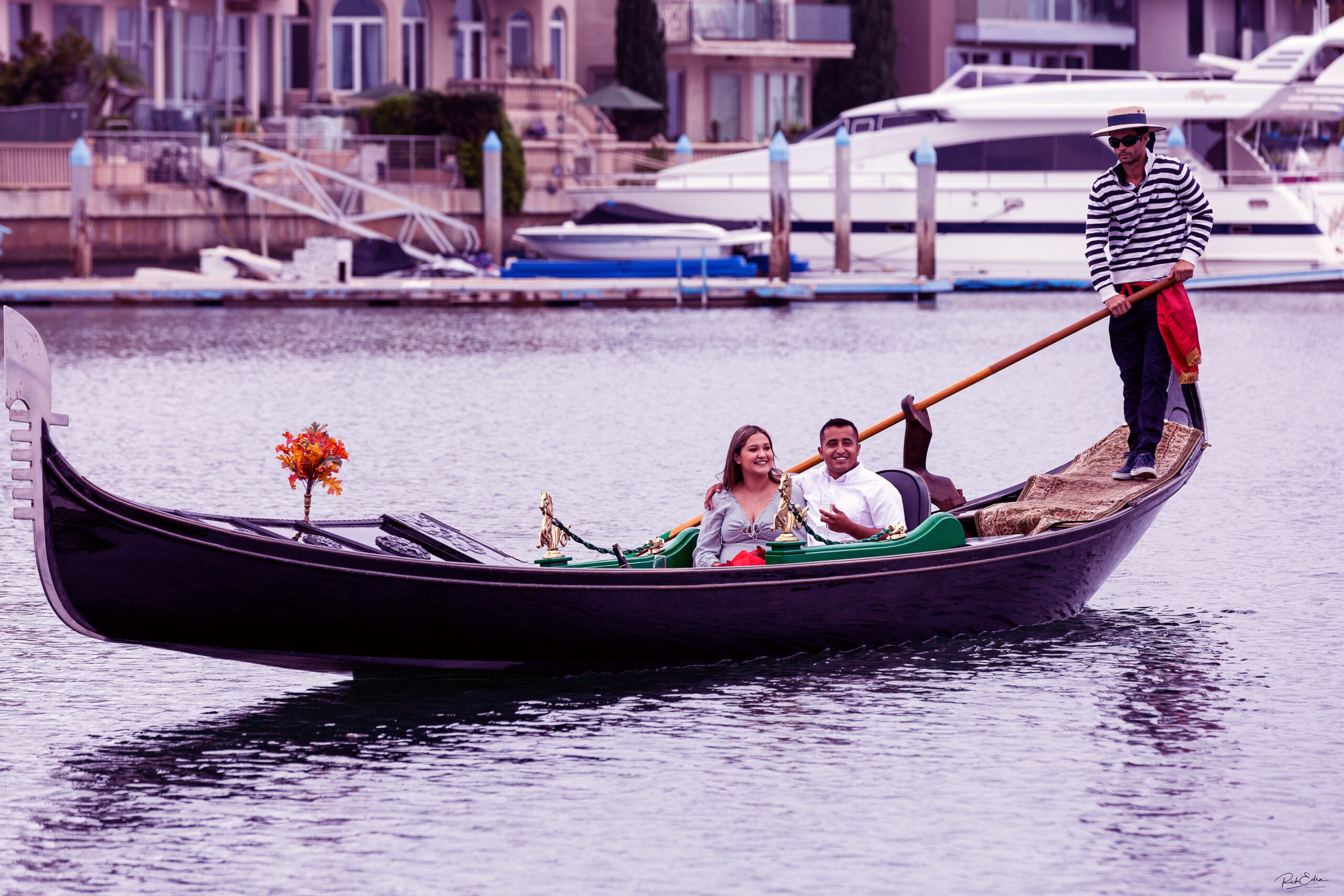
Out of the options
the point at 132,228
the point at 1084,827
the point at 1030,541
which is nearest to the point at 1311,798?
the point at 1084,827

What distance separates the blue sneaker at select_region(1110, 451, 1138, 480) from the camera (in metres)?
12.0

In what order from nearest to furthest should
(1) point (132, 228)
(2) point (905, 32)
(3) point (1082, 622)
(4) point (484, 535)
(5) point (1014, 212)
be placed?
(3) point (1082, 622) < (4) point (484, 535) < (1) point (132, 228) < (5) point (1014, 212) < (2) point (905, 32)

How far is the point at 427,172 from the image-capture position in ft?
141

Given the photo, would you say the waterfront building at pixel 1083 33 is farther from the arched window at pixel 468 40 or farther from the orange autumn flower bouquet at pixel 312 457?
the orange autumn flower bouquet at pixel 312 457

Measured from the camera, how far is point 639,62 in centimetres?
5038

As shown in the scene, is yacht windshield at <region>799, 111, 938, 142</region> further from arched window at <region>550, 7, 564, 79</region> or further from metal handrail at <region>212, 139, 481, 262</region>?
arched window at <region>550, 7, 564, 79</region>

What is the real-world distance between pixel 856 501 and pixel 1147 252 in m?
2.15

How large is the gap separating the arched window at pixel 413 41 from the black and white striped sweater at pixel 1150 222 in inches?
1485

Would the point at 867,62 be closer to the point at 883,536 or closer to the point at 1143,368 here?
the point at 1143,368

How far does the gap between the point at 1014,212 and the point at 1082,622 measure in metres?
29.9

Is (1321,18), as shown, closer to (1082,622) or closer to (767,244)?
(767,244)

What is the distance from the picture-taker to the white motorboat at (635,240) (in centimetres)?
4050

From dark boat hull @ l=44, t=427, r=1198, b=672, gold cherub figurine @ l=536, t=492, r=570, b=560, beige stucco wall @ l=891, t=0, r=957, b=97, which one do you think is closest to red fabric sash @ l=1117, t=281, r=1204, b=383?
dark boat hull @ l=44, t=427, r=1198, b=672

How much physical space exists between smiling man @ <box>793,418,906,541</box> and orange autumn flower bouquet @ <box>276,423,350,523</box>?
2270mm
